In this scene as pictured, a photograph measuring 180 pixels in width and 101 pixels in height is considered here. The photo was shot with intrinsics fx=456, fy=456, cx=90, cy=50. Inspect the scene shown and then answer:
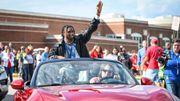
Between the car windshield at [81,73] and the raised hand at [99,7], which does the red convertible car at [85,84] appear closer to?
the car windshield at [81,73]

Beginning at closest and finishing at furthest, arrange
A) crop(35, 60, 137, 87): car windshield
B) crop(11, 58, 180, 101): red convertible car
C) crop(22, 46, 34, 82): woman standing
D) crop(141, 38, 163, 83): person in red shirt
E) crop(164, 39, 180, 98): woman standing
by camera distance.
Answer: crop(11, 58, 180, 101): red convertible car, crop(35, 60, 137, 87): car windshield, crop(164, 39, 180, 98): woman standing, crop(141, 38, 163, 83): person in red shirt, crop(22, 46, 34, 82): woman standing

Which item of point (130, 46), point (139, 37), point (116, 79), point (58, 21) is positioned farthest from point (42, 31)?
point (116, 79)

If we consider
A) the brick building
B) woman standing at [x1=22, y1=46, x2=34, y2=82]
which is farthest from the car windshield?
the brick building

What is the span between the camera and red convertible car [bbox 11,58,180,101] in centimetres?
524

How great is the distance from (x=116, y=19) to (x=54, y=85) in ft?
273

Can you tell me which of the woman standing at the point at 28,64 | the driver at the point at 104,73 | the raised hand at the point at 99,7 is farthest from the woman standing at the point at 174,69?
the woman standing at the point at 28,64

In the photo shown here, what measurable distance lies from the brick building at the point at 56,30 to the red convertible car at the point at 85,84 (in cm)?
4933

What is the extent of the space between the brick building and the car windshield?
49.2 meters

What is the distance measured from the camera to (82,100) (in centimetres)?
504

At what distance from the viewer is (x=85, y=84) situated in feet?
20.8

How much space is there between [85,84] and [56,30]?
245ft

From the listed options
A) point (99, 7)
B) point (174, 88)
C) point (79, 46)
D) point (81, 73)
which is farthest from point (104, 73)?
point (174, 88)

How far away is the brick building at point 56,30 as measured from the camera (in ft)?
227

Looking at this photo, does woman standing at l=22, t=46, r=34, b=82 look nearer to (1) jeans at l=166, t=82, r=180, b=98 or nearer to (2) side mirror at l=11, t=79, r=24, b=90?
(1) jeans at l=166, t=82, r=180, b=98
